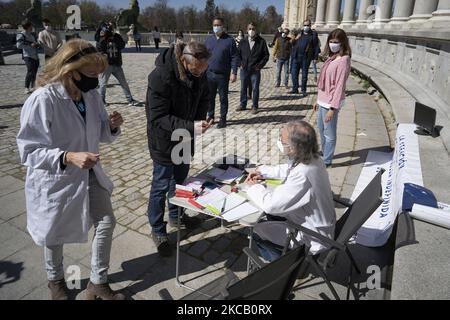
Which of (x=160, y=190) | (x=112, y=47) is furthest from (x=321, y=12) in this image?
(x=160, y=190)

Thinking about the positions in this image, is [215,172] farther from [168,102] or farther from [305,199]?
[305,199]

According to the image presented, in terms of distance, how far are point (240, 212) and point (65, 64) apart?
1747mm

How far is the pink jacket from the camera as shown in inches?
199

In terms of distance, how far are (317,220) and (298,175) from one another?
1.50ft

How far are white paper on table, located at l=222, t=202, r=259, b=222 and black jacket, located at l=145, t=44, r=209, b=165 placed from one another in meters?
0.92

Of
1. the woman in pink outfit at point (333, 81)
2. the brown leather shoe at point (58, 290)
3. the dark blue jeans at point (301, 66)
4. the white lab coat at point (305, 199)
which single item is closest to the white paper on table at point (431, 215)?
the white lab coat at point (305, 199)

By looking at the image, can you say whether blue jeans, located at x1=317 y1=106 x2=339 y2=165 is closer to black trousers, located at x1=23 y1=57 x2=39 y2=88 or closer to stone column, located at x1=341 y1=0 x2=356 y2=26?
black trousers, located at x1=23 y1=57 x2=39 y2=88

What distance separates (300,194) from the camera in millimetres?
2791

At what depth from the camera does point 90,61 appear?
2490 millimetres

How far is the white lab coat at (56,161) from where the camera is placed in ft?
7.78

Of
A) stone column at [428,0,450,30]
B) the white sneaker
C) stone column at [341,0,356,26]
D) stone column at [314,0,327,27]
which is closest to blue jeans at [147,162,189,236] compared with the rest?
the white sneaker

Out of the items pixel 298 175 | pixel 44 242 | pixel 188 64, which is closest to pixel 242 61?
pixel 188 64

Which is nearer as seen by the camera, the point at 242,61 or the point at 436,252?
the point at 436,252
